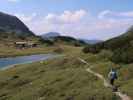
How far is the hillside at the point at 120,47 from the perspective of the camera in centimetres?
7144

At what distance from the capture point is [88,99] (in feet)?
154

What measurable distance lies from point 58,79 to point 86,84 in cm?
1094

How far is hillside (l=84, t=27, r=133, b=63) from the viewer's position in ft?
234

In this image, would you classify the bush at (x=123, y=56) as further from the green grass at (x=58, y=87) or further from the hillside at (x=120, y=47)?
the green grass at (x=58, y=87)

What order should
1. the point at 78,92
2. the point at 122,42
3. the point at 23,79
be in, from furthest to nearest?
the point at 122,42 < the point at 23,79 < the point at 78,92

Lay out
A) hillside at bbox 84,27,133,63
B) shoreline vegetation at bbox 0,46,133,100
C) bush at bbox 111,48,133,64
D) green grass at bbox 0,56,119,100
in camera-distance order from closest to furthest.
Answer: shoreline vegetation at bbox 0,46,133,100
green grass at bbox 0,56,119,100
bush at bbox 111,48,133,64
hillside at bbox 84,27,133,63

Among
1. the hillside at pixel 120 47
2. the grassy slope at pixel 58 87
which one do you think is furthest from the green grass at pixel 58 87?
the hillside at pixel 120 47

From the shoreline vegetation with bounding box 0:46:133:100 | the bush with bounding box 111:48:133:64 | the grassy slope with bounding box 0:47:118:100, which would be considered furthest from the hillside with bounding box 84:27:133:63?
the grassy slope with bounding box 0:47:118:100

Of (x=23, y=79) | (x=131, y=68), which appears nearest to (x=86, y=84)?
(x=131, y=68)

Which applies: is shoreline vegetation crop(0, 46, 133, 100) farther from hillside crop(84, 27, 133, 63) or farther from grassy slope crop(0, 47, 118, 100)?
hillside crop(84, 27, 133, 63)

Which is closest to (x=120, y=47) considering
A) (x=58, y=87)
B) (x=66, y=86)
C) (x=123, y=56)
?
(x=123, y=56)

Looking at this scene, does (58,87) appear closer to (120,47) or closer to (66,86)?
(66,86)

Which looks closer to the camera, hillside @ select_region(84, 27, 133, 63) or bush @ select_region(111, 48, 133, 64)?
bush @ select_region(111, 48, 133, 64)

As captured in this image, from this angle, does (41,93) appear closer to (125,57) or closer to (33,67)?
(125,57)
